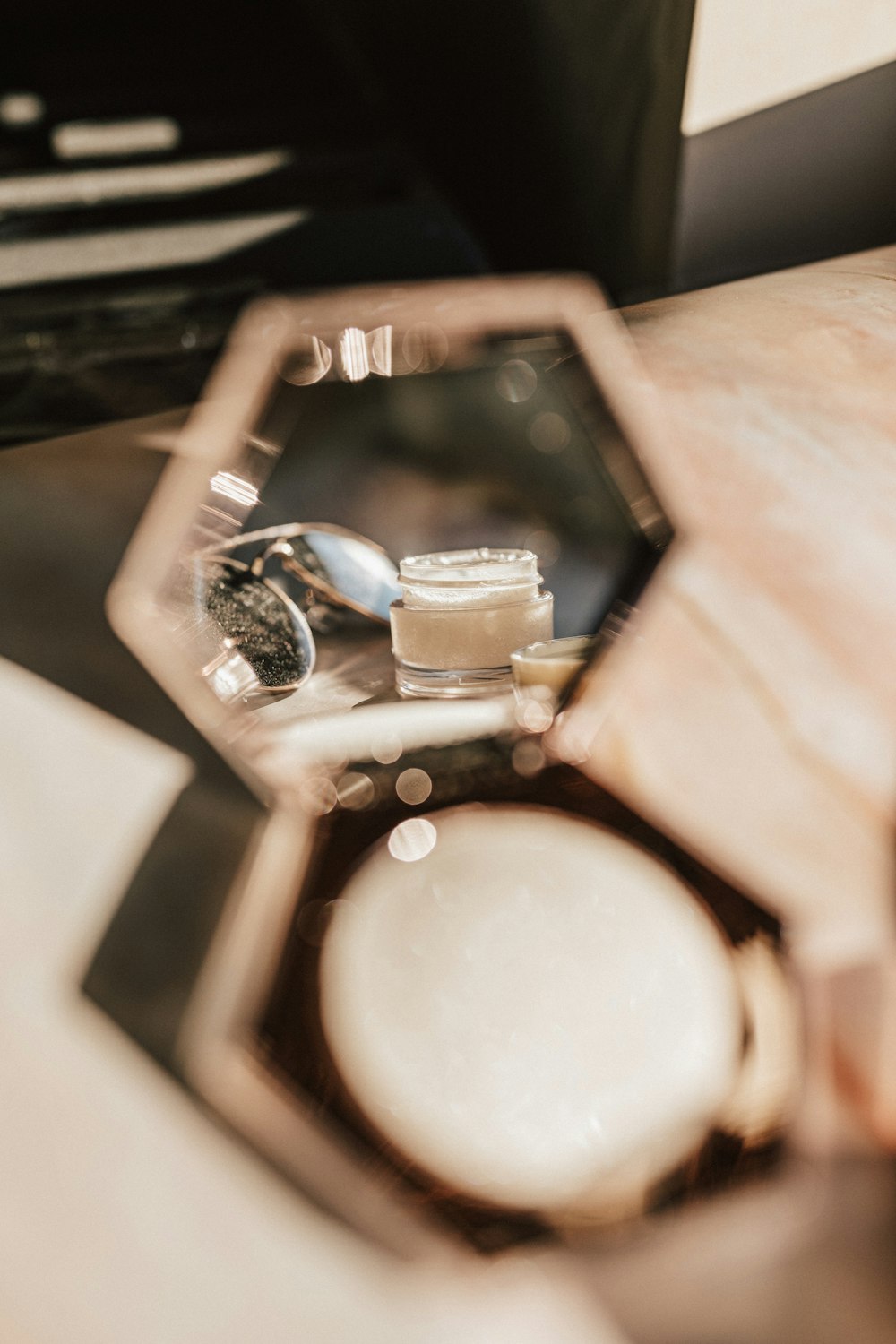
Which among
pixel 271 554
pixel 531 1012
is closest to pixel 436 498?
pixel 271 554

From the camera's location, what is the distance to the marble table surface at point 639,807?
19 cm

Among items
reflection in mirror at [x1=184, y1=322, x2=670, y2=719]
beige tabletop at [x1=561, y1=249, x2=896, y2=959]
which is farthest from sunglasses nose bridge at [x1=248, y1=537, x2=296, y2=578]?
beige tabletop at [x1=561, y1=249, x2=896, y2=959]

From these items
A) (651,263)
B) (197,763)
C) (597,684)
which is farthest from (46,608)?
(651,263)

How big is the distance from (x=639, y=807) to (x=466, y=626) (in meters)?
0.08

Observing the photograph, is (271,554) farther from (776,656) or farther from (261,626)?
(776,656)

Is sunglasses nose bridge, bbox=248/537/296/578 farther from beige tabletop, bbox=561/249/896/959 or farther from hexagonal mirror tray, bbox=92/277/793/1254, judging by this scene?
beige tabletop, bbox=561/249/896/959

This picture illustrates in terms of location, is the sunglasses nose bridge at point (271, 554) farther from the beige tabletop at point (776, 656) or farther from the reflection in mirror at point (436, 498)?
the beige tabletop at point (776, 656)

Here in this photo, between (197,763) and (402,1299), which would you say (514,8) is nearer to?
(197,763)

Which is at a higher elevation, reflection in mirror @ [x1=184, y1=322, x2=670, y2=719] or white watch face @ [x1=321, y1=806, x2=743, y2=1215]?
reflection in mirror @ [x1=184, y1=322, x2=670, y2=719]

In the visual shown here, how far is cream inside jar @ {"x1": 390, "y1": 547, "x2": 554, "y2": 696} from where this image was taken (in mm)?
215

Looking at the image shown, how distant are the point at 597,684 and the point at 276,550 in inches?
4.4

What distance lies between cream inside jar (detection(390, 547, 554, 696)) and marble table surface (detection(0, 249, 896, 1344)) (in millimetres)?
36

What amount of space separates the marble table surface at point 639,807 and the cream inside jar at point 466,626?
36 millimetres

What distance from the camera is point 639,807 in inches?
9.3
